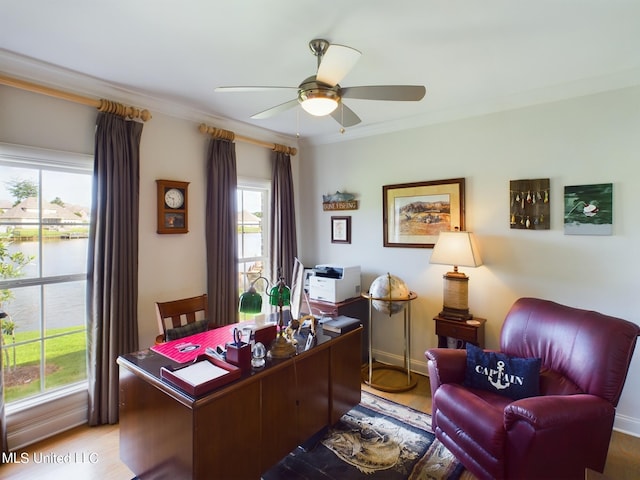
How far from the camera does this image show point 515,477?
5.65 ft

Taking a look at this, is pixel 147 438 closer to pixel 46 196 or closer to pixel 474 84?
pixel 46 196

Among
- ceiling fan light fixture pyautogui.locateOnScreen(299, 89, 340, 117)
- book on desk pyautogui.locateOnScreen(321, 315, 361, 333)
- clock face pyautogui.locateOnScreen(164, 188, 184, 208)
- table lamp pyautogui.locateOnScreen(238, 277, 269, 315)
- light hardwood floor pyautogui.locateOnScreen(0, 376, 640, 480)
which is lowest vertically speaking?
light hardwood floor pyautogui.locateOnScreen(0, 376, 640, 480)

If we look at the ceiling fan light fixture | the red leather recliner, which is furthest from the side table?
the ceiling fan light fixture

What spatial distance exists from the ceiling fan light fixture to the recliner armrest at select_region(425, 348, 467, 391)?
181cm

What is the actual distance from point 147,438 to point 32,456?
3.96 ft

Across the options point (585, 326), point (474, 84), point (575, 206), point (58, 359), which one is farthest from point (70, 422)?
point (575, 206)

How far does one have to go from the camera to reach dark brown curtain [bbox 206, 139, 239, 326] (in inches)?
130

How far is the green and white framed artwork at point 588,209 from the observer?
2.54 m

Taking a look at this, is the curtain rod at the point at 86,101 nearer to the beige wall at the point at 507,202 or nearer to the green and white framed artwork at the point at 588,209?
the beige wall at the point at 507,202

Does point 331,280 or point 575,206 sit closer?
point 575,206

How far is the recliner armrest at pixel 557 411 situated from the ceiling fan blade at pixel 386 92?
1.75m

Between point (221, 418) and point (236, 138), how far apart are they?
9.41 ft

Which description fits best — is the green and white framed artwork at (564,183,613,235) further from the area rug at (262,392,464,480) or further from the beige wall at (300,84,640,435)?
the area rug at (262,392,464,480)

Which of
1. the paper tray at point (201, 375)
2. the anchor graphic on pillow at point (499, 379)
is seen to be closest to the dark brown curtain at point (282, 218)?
the paper tray at point (201, 375)
